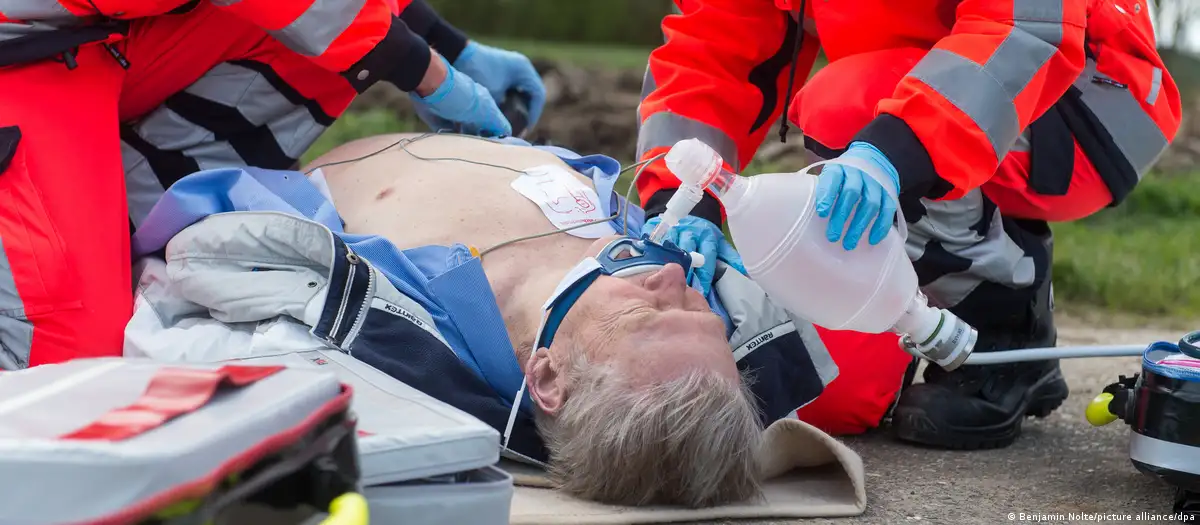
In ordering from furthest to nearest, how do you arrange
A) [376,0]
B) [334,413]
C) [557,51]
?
[557,51] < [376,0] < [334,413]

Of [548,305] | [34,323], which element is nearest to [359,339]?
[548,305]

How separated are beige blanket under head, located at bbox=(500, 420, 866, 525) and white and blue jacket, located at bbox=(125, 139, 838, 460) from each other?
0.14 m

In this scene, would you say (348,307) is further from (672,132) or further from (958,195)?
(958,195)

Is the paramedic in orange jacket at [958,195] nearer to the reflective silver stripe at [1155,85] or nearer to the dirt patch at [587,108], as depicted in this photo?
the reflective silver stripe at [1155,85]

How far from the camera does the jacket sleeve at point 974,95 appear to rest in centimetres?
216

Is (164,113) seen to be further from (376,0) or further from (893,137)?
(893,137)

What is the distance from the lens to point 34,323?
2395mm

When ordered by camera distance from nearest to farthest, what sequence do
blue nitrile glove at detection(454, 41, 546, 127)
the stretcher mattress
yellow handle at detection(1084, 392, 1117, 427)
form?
the stretcher mattress, yellow handle at detection(1084, 392, 1117, 427), blue nitrile glove at detection(454, 41, 546, 127)

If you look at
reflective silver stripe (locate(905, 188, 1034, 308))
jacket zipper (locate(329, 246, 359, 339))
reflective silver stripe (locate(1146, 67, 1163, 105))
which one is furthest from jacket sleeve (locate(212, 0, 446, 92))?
reflective silver stripe (locate(1146, 67, 1163, 105))

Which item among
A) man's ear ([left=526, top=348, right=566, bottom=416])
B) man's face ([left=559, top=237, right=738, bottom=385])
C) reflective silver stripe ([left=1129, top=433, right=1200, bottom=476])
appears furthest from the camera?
man's ear ([left=526, top=348, right=566, bottom=416])

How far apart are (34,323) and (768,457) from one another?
1.48m

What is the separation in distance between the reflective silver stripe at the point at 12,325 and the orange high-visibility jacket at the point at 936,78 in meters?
1.35

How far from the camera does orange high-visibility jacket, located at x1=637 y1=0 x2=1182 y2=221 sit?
217cm

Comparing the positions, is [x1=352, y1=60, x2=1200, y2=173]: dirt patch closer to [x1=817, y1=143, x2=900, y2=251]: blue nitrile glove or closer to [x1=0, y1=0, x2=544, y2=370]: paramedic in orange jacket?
[x1=0, y1=0, x2=544, y2=370]: paramedic in orange jacket
